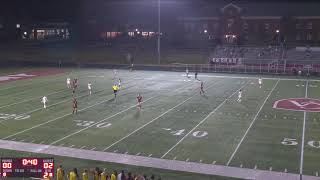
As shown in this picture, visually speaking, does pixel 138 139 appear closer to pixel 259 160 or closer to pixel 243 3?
pixel 259 160

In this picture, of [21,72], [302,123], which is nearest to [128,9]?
[21,72]

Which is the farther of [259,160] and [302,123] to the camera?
[302,123]

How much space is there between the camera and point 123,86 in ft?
128

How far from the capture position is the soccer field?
744 inches

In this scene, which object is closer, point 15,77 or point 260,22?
point 15,77

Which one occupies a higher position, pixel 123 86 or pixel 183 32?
pixel 183 32

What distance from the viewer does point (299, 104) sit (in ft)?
99.0

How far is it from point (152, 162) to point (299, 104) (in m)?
16.1

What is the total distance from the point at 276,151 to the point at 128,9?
91708mm

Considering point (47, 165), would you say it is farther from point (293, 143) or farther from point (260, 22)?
point (260, 22)

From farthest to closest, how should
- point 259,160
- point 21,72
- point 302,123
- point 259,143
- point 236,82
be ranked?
1. point 21,72
2. point 236,82
3. point 302,123
4. point 259,143
5. point 259,160

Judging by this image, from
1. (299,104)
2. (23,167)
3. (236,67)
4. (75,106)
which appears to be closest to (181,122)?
(75,106)

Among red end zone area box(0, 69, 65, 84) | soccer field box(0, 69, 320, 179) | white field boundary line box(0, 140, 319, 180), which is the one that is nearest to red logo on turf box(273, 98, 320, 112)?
soccer field box(0, 69, 320, 179)

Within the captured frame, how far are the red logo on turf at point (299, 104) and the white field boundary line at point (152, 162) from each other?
13.2 metres
